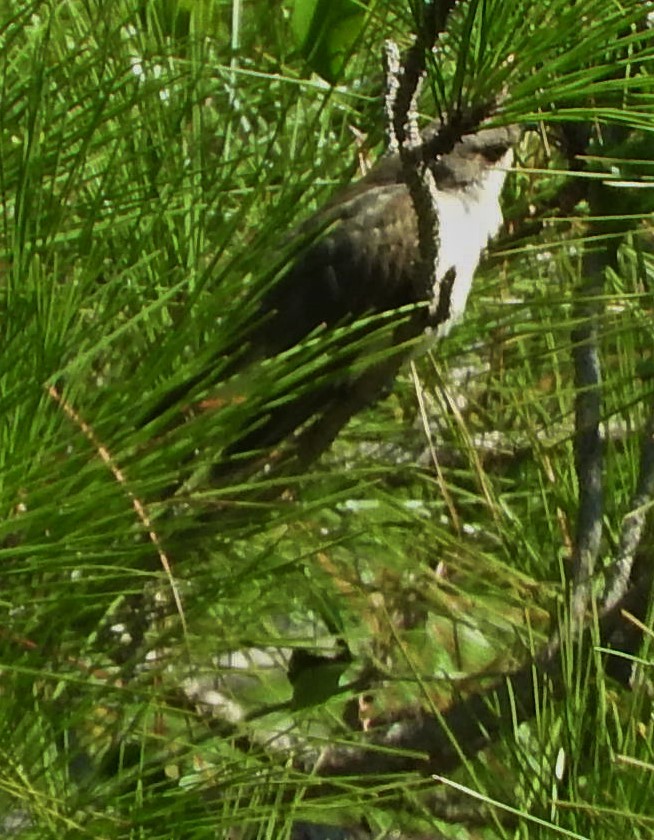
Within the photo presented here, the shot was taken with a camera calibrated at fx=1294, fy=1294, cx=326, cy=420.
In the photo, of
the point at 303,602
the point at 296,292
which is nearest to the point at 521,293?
the point at 296,292

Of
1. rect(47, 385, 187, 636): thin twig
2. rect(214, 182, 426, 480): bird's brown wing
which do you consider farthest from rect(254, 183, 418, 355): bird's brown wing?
rect(47, 385, 187, 636): thin twig

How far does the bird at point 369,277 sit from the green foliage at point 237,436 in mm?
36

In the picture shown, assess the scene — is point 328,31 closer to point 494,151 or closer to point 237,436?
point 237,436

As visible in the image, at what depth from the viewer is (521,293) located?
101 centimetres

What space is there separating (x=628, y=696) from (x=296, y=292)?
38cm

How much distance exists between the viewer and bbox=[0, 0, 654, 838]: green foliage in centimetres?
48

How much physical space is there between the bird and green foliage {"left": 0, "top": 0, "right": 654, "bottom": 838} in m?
0.04

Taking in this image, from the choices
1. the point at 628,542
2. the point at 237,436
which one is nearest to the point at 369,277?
the point at 628,542

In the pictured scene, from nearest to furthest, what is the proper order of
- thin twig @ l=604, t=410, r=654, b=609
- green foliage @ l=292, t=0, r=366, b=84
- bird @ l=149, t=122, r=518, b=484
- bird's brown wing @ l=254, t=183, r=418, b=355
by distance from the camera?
1. green foliage @ l=292, t=0, r=366, b=84
2. thin twig @ l=604, t=410, r=654, b=609
3. bird @ l=149, t=122, r=518, b=484
4. bird's brown wing @ l=254, t=183, r=418, b=355

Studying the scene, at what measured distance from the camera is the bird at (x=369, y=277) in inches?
32.7

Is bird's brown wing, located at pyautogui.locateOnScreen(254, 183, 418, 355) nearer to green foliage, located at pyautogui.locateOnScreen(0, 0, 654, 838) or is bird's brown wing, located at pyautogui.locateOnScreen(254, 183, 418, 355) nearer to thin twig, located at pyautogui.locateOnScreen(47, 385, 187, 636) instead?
green foliage, located at pyautogui.locateOnScreen(0, 0, 654, 838)

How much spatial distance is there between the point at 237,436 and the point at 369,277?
51cm

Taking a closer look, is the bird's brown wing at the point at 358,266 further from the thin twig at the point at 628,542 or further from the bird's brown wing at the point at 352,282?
the thin twig at the point at 628,542

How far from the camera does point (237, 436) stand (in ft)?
1.70
